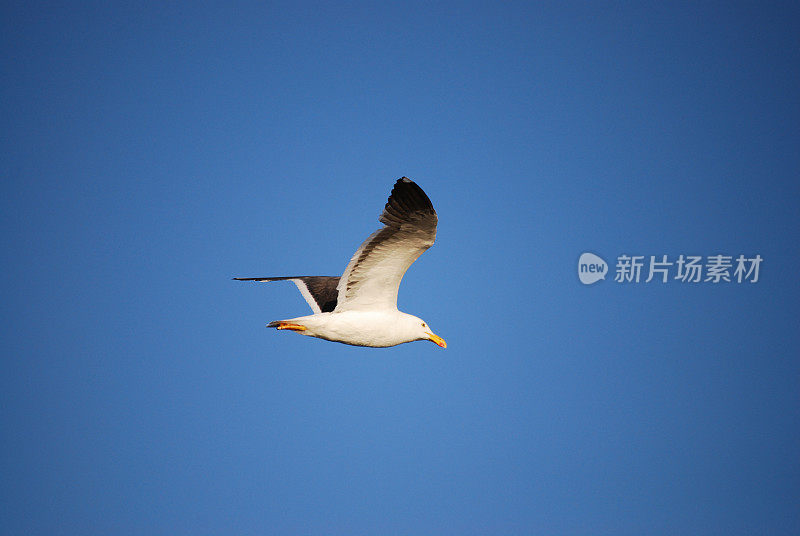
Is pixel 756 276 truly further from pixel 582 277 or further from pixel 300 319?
pixel 300 319

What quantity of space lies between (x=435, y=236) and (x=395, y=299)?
3.68ft

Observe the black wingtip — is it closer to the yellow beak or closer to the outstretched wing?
the outstretched wing

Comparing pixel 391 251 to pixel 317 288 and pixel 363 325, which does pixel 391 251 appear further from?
pixel 317 288

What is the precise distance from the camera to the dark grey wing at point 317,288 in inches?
351

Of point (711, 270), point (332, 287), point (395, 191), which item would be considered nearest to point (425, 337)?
point (332, 287)

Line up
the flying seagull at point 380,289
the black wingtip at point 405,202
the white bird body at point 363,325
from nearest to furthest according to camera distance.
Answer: the black wingtip at point 405,202
the flying seagull at point 380,289
the white bird body at point 363,325

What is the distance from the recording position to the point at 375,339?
8.59 meters

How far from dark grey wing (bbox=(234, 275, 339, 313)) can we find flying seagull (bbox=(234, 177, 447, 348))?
0.04ft

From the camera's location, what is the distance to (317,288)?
30.5 ft

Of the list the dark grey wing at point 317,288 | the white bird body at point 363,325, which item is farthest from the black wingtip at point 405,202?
the dark grey wing at point 317,288

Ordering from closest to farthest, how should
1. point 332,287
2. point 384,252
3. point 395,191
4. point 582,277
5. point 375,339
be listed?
1. point 395,191
2. point 384,252
3. point 375,339
4. point 332,287
5. point 582,277

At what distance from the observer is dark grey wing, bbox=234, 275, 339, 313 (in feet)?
29.2

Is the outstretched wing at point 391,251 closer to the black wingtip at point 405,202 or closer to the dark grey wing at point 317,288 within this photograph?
the black wingtip at point 405,202

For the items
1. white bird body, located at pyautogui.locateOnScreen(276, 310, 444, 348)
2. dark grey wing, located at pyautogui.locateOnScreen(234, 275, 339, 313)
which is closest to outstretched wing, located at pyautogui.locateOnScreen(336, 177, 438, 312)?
white bird body, located at pyautogui.locateOnScreen(276, 310, 444, 348)
